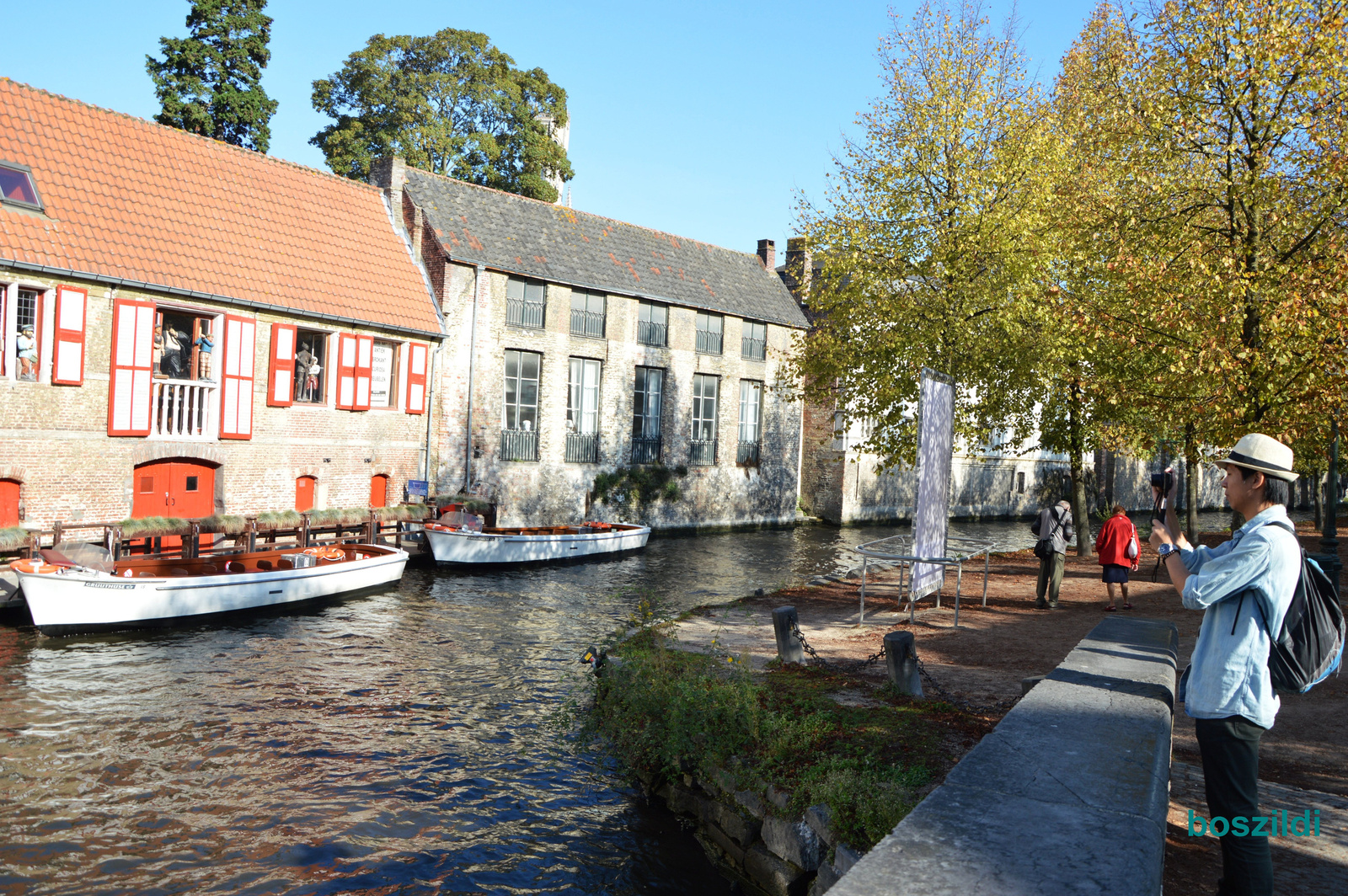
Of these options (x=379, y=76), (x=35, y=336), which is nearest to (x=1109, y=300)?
(x=35, y=336)

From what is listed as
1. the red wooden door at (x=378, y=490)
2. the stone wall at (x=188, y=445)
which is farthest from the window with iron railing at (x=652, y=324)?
the red wooden door at (x=378, y=490)

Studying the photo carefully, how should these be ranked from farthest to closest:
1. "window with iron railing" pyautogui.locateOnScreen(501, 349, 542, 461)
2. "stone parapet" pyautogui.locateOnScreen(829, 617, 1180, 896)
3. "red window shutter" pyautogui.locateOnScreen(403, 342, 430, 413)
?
"window with iron railing" pyautogui.locateOnScreen(501, 349, 542, 461) → "red window shutter" pyautogui.locateOnScreen(403, 342, 430, 413) → "stone parapet" pyautogui.locateOnScreen(829, 617, 1180, 896)

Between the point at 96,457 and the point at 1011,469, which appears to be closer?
the point at 96,457

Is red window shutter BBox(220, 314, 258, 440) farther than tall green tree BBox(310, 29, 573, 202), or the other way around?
tall green tree BBox(310, 29, 573, 202)

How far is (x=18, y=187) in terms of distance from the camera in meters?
16.9

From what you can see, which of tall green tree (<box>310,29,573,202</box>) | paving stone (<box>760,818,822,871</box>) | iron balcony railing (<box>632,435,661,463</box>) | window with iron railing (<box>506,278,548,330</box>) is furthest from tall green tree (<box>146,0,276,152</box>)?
paving stone (<box>760,818,822,871</box>)

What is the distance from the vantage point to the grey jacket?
14250mm

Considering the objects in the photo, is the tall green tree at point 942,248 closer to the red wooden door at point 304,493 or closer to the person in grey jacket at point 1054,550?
the person in grey jacket at point 1054,550

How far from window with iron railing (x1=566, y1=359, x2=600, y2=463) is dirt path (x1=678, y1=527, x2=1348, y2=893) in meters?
12.0

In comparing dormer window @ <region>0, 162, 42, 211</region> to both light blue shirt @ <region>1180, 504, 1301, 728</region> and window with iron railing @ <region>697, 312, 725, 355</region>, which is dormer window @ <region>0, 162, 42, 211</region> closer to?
window with iron railing @ <region>697, 312, 725, 355</region>

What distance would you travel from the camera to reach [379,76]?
36125mm

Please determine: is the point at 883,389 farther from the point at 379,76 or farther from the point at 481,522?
the point at 379,76

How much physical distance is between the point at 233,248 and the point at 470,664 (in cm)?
1214

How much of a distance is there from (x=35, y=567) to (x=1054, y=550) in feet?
46.6
